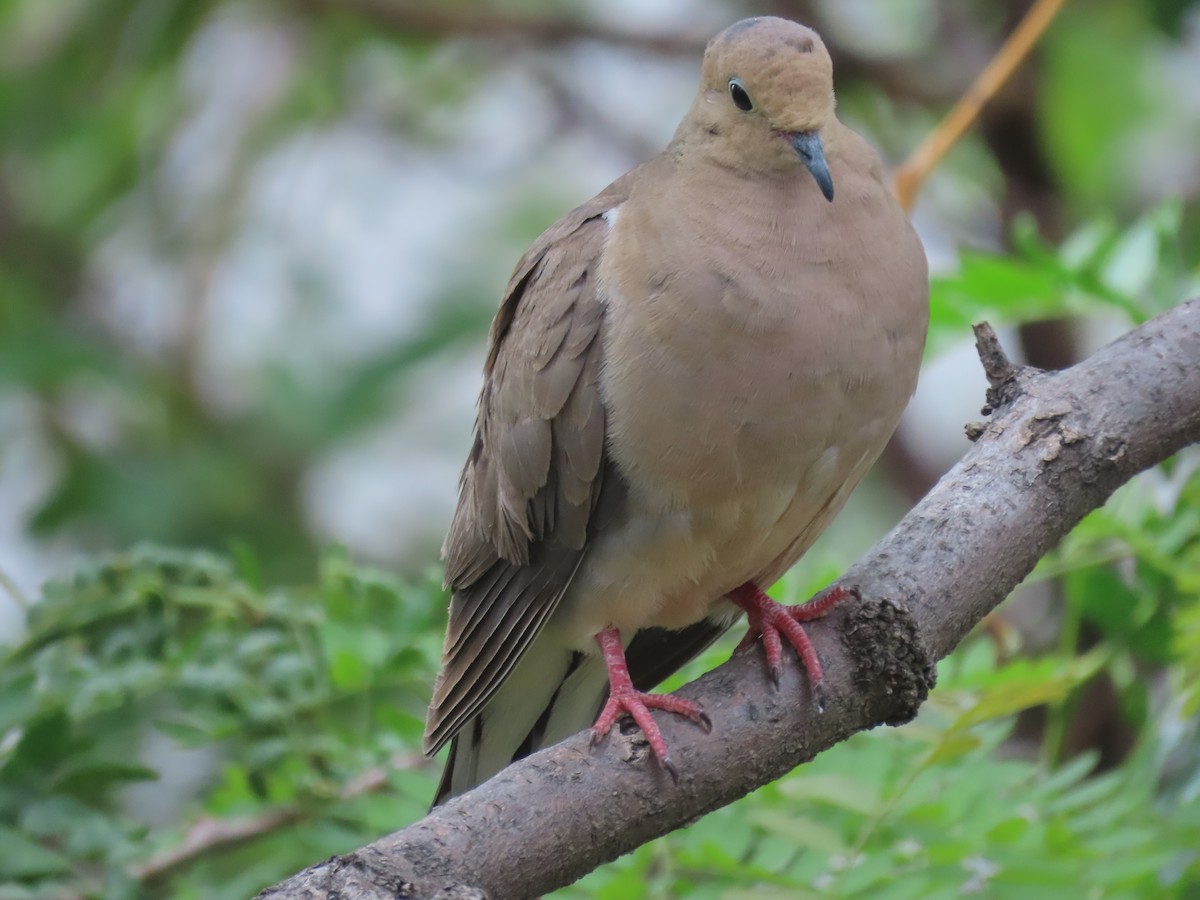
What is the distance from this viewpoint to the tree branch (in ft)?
7.39

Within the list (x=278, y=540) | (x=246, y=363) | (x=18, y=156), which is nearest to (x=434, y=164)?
(x=246, y=363)

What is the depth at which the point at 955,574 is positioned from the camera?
7.94 ft

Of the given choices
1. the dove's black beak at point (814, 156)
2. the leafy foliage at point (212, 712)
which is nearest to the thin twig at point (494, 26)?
the dove's black beak at point (814, 156)

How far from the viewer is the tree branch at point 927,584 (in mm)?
2252

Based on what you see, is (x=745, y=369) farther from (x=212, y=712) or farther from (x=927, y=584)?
(x=212, y=712)

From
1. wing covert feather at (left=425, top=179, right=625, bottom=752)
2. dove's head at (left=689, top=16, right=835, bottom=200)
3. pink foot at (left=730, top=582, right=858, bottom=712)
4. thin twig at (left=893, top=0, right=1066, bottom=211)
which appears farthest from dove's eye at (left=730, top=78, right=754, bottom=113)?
pink foot at (left=730, top=582, right=858, bottom=712)

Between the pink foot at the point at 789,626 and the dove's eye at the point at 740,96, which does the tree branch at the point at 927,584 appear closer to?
the pink foot at the point at 789,626

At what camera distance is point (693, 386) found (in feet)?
8.41

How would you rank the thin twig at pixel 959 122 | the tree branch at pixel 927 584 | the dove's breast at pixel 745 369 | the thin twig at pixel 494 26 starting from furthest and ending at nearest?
the thin twig at pixel 494 26
the thin twig at pixel 959 122
the dove's breast at pixel 745 369
the tree branch at pixel 927 584

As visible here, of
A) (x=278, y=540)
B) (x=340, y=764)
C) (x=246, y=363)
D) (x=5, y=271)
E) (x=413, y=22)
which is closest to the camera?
(x=340, y=764)

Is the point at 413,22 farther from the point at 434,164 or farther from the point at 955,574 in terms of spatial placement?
the point at 955,574

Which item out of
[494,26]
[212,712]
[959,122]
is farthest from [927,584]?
[494,26]

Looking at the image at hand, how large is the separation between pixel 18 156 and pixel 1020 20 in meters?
3.67

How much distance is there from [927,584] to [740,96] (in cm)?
97
